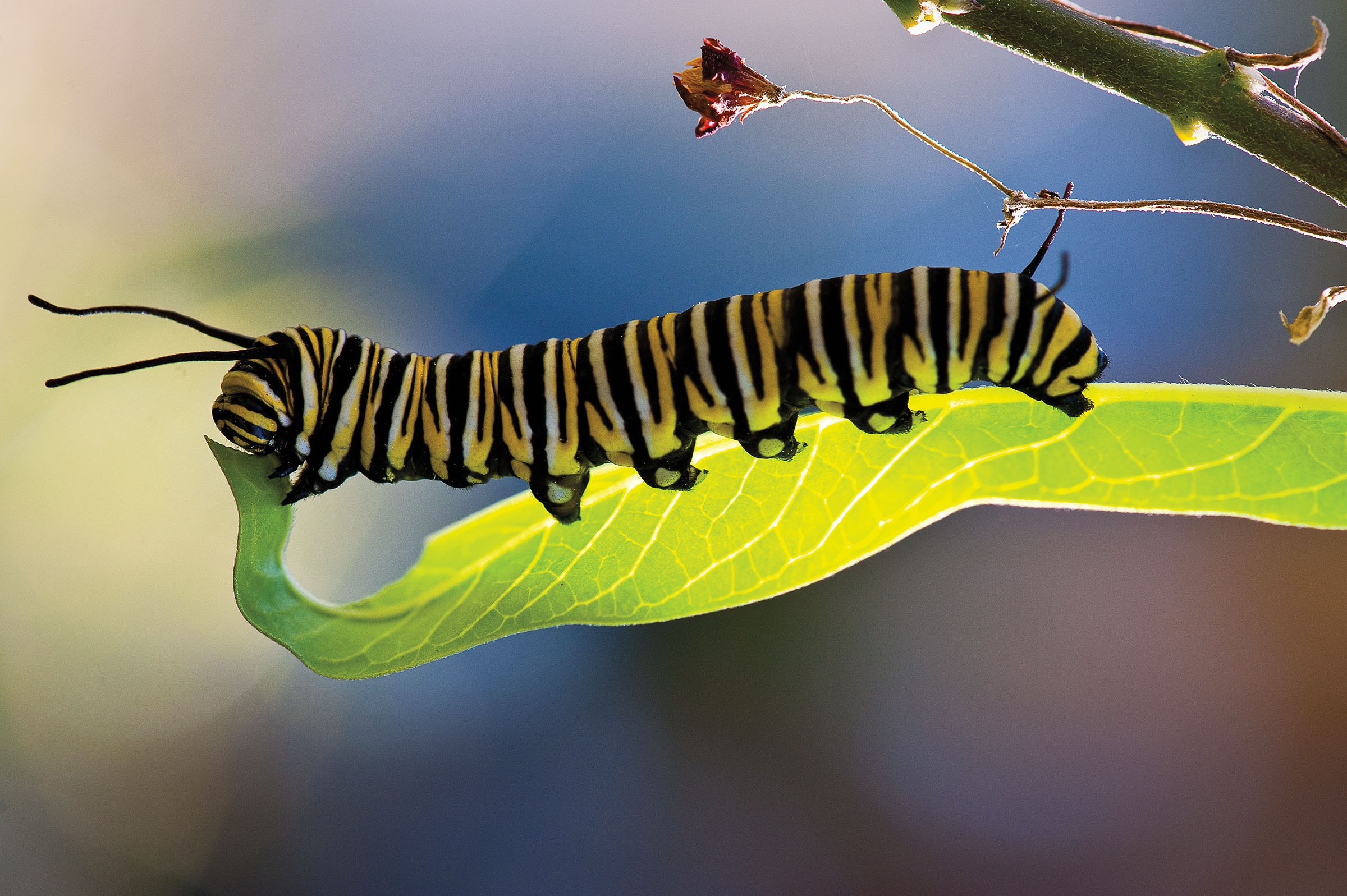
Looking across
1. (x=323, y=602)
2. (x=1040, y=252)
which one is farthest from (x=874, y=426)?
(x=323, y=602)

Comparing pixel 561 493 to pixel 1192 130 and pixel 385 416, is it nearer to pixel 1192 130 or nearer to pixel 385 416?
pixel 385 416

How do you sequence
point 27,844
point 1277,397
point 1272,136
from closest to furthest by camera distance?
point 1272,136, point 1277,397, point 27,844

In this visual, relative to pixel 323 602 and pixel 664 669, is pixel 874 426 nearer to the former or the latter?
pixel 323 602

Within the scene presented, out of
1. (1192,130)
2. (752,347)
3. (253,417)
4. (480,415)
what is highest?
(1192,130)

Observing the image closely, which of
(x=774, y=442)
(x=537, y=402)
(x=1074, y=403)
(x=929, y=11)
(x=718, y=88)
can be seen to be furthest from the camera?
(x=537, y=402)

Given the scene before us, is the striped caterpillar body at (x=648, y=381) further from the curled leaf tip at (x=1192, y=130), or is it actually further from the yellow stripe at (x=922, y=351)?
the curled leaf tip at (x=1192, y=130)

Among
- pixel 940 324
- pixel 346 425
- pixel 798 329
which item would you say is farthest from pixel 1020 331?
pixel 346 425

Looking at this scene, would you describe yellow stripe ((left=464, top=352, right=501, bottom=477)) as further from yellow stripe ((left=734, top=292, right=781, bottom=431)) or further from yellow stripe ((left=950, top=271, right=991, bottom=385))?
yellow stripe ((left=950, top=271, right=991, bottom=385))

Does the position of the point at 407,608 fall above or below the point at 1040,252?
below
